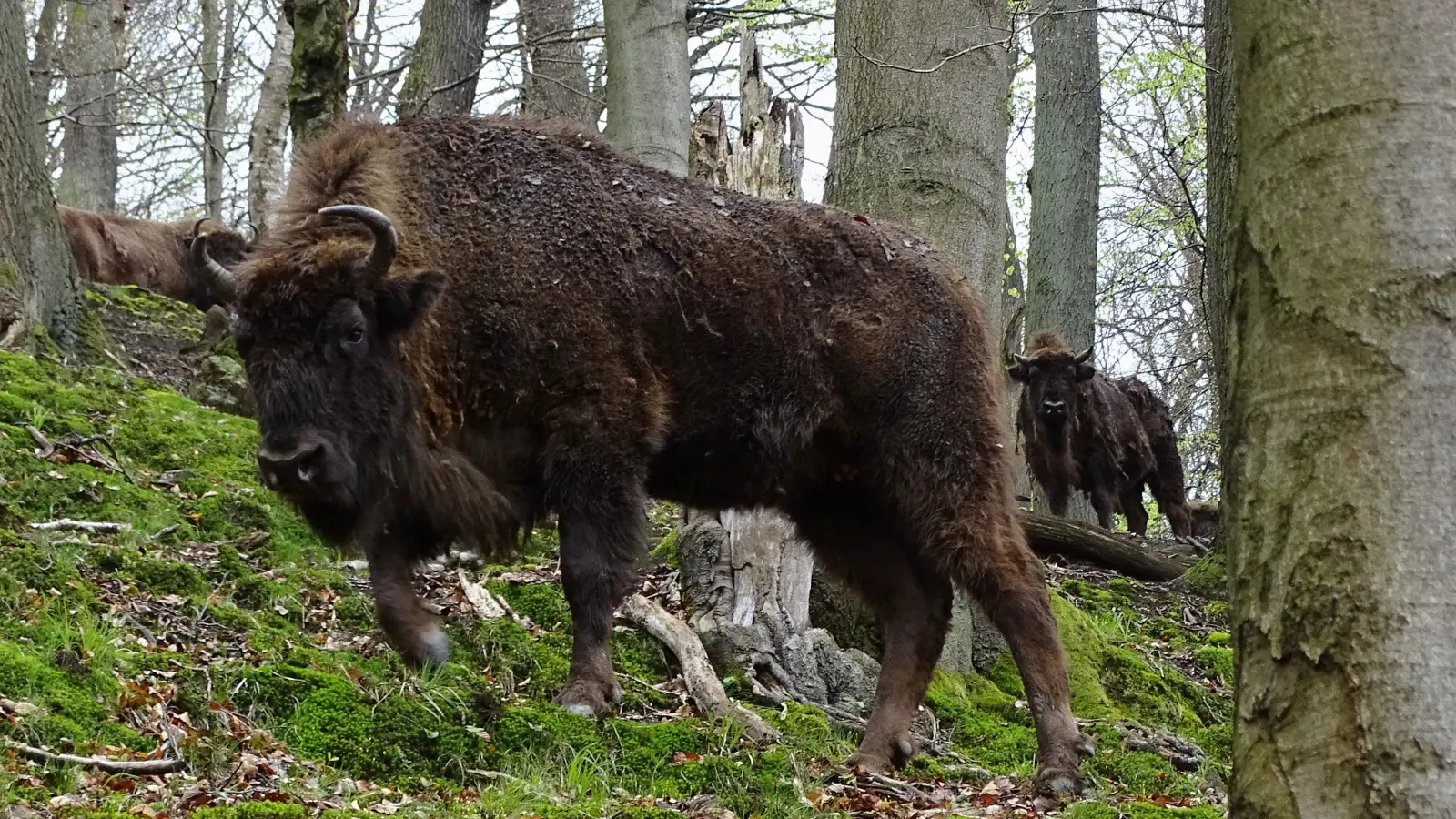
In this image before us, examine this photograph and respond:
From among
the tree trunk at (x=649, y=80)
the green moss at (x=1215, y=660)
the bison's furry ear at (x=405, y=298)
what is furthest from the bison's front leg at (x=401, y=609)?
the green moss at (x=1215, y=660)

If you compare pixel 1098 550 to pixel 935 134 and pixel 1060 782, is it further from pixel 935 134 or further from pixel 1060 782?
pixel 1060 782

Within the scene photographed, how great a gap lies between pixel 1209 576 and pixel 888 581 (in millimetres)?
5070

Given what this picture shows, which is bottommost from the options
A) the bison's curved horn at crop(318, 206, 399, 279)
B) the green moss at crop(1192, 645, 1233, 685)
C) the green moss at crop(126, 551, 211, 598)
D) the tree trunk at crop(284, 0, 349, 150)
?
the green moss at crop(1192, 645, 1233, 685)

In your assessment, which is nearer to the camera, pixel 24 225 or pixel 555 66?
pixel 24 225

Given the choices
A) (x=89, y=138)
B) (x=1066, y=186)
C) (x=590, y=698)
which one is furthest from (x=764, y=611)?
(x=89, y=138)

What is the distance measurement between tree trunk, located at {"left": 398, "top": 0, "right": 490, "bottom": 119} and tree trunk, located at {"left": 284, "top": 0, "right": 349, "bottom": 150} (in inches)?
148

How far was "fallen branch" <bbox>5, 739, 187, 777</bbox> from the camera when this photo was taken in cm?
373

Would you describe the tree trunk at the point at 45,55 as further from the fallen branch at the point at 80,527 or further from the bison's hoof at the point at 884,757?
the bison's hoof at the point at 884,757

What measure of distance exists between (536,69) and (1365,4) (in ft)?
49.5

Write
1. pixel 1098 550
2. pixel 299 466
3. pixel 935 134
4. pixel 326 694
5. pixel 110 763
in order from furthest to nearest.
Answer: pixel 1098 550 → pixel 935 134 → pixel 299 466 → pixel 326 694 → pixel 110 763

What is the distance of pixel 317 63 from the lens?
8016 millimetres

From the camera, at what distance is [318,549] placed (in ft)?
23.0

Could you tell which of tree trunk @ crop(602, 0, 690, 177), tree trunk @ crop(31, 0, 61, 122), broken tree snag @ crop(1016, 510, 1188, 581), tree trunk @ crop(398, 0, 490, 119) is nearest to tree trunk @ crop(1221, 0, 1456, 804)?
tree trunk @ crop(602, 0, 690, 177)

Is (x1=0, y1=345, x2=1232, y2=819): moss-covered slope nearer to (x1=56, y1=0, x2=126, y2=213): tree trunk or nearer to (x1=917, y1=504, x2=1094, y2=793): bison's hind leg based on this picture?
(x1=917, y1=504, x2=1094, y2=793): bison's hind leg
